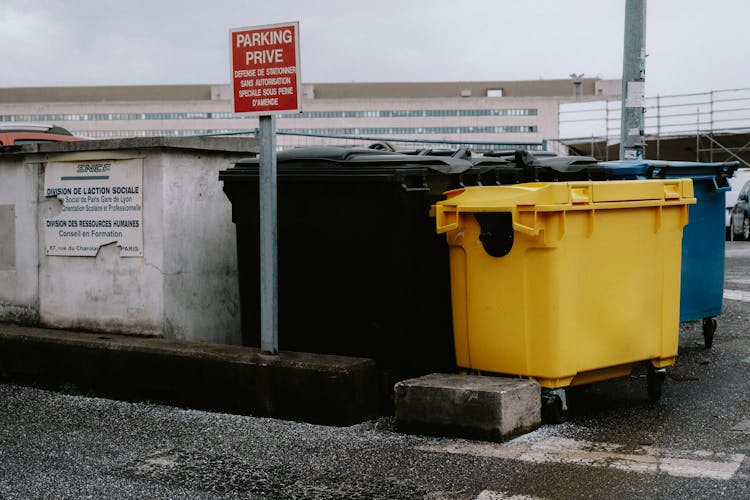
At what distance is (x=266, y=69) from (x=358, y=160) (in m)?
0.76

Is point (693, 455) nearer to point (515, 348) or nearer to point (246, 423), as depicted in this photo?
point (515, 348)

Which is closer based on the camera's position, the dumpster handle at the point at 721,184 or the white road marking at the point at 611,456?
the white road marking at the point at 611,456

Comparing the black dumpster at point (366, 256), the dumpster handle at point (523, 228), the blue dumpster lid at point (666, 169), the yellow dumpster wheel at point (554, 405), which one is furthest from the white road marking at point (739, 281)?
the dumpster handle at point (523, 228)

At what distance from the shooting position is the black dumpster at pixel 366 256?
19.1 feet

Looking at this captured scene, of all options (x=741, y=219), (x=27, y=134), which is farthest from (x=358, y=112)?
(x=27, y=134)

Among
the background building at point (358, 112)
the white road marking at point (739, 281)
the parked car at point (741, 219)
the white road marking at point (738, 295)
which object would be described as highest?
the background building at point (358, 112)

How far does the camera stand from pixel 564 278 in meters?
5.43

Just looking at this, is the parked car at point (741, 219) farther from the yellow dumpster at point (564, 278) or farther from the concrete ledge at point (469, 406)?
the concrete ledge at point (469, 406)

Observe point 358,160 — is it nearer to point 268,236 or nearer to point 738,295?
point 268,236

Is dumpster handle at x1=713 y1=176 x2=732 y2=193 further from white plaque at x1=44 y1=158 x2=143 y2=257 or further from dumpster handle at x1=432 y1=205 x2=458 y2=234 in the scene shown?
white plaque at x1=44 y1=158 x2=143 y2=257

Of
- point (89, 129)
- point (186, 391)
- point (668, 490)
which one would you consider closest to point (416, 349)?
point (186, 391)

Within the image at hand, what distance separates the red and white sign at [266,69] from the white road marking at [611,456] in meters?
2.20

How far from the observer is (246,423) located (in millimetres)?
5715

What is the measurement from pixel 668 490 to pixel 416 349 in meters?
1.91
